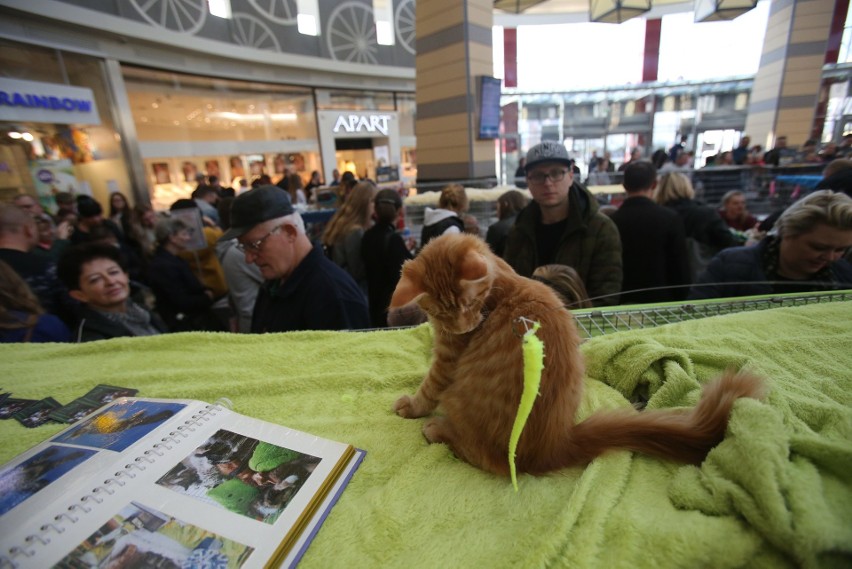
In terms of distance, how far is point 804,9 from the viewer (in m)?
8.20

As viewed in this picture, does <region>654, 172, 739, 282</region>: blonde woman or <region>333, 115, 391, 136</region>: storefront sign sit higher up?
<region>333, 115, 391, 136</region>: storefront sign

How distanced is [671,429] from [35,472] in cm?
116

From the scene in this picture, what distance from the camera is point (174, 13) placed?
23.7 feet

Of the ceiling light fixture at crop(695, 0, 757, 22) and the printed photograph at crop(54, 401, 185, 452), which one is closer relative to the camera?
the printed photograph at crop(54, 401, 185, 452)

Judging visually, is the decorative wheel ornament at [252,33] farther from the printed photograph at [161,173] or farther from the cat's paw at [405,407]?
the cat's paw at [405,407]

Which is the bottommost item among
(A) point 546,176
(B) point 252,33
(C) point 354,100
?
(A) point 546,176

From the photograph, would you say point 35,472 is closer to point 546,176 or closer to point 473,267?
point 473,267

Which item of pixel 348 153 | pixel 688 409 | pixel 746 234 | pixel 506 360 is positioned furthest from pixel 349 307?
pixel 348 153

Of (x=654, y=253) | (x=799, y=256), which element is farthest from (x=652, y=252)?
(x=799, y=256)

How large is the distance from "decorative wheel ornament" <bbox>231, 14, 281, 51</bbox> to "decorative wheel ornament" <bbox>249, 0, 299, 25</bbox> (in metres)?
0.25

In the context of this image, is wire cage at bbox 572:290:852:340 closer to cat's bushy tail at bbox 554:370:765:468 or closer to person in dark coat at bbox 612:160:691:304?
cat's bushy tail at bbox 554:370:765:468

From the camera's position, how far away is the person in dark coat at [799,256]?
139cm

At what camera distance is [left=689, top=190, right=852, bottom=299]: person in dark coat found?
4.57ft

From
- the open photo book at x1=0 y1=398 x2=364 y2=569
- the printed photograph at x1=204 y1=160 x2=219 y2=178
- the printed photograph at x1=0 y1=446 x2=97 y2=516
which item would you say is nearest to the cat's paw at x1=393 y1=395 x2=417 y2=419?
the open photo book at x1=0 y1=398 x2=364 y2=569
